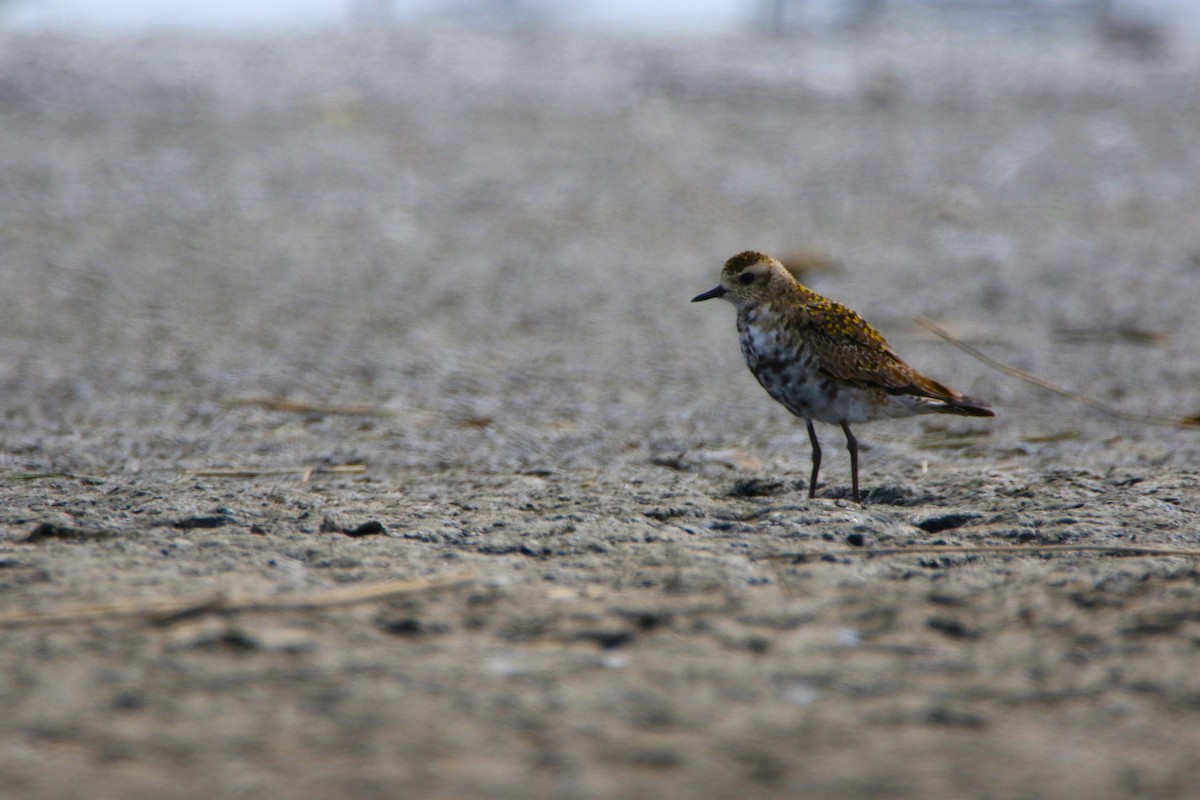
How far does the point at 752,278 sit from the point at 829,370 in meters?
0.49

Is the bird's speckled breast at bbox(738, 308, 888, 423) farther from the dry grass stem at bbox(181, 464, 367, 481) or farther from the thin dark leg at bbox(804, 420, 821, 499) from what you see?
the dry grass stem at bbox(181, 464, 367, 481)

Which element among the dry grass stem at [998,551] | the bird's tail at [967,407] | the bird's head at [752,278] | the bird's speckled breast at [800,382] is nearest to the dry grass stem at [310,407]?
the bird's head at [752,278]

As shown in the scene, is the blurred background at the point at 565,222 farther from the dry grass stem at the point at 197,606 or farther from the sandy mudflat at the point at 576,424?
the dry grass stem at the point at 197,606

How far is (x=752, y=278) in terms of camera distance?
447 cm

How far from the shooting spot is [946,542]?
346cm

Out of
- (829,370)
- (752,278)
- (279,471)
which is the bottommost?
(279,471)

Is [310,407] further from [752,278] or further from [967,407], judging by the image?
[967,407]

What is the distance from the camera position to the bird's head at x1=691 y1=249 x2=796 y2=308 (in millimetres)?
4430

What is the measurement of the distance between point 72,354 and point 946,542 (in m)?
4.44

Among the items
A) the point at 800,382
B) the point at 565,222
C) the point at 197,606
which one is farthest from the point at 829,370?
the point at 565,222

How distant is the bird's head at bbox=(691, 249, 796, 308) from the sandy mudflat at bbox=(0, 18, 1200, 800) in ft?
2.06

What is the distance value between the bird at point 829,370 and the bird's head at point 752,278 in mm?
18

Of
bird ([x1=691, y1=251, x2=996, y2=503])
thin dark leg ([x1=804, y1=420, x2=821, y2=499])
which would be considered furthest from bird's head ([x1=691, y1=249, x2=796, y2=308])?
thin dark leg ([x1=804, y1=420, x2=821, y2=499])

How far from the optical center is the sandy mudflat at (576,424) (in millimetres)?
2330
